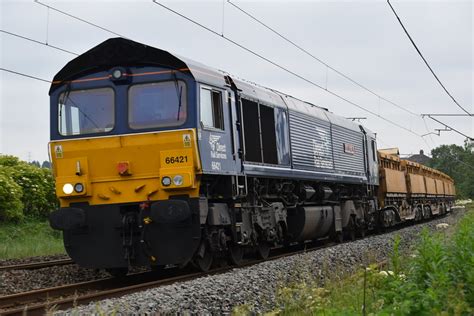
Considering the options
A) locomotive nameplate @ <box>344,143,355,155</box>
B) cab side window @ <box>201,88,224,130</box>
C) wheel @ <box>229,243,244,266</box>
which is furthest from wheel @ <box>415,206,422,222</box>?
cab side window @ <box>201,88,224,130</box>

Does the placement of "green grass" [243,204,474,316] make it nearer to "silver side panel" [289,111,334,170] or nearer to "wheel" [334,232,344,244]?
"silver side panel" [289,111,334,170]

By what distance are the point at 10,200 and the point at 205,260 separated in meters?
12.0

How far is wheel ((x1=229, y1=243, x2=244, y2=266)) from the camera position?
13.1 metres

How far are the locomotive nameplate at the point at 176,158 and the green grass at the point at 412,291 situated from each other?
331 centimetres

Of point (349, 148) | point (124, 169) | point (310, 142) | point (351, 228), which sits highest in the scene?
point (349, 148)

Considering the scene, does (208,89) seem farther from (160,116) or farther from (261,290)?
(261,290)

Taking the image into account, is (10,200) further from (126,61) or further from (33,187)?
(126,61)

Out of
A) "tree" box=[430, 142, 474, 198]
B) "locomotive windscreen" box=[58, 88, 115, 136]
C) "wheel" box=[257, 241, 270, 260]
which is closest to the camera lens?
"locomotive windscreen" box=[58, 88, 115, 136]

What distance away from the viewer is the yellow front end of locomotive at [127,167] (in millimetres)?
11055

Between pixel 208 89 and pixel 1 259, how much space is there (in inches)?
315

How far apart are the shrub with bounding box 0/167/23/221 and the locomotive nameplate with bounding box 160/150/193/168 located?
39.5 feet

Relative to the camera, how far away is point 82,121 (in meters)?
11.9

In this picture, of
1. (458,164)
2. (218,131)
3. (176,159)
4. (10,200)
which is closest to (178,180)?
(176,159)

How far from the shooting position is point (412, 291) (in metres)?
6.34
